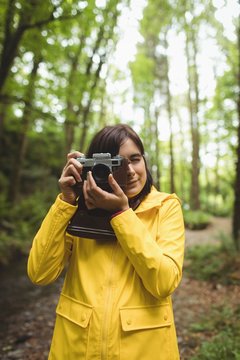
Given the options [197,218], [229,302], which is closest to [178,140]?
[197,218]

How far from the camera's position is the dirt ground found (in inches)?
161

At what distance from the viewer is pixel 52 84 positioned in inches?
307

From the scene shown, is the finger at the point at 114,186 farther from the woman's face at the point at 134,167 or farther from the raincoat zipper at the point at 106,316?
the raincoat zipper at the point at 106,316

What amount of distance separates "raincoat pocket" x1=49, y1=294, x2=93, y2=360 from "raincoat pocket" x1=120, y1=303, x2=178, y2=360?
18cm

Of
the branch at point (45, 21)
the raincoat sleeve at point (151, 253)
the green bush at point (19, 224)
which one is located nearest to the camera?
the raincoat sleeve at point (151, 253)

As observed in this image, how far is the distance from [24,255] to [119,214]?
865cm

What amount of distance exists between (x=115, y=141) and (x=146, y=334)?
1.01m

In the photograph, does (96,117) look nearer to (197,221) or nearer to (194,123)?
(194,123)

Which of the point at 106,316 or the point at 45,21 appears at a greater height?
the point at 45,21

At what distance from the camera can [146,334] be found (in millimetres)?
1400

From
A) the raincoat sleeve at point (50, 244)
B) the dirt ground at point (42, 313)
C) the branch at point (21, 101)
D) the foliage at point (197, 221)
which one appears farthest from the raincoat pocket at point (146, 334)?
the foliage at point (197, 221)

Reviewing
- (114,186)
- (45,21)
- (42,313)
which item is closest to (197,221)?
(42,313)

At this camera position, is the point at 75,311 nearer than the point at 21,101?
Yes

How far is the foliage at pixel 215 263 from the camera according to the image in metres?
6.29
